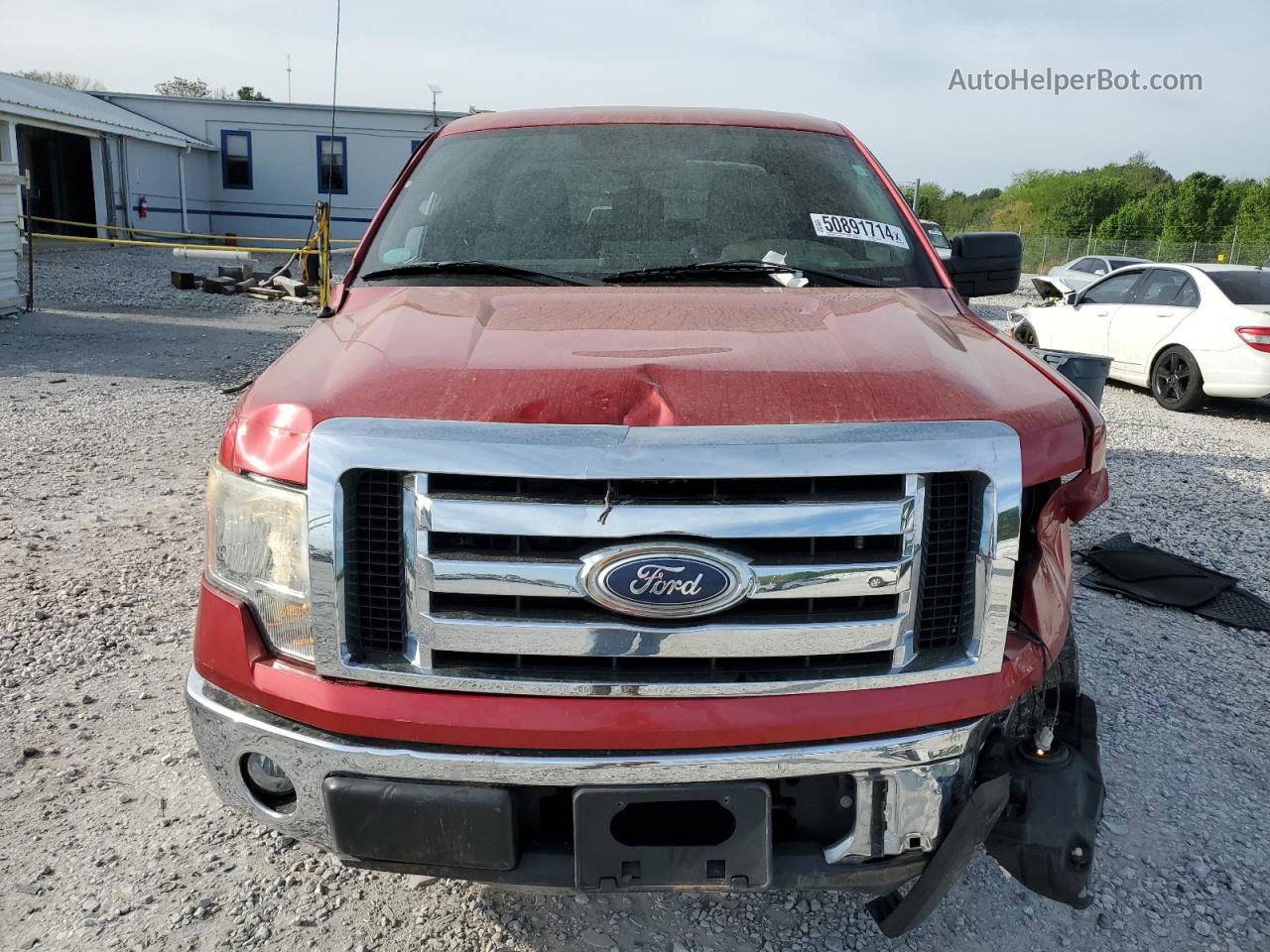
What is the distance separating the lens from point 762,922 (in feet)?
8.02

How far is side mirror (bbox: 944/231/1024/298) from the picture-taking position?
3371mm

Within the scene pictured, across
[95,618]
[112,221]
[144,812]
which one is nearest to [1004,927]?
[144,812]

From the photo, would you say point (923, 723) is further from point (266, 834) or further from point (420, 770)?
point (266, 834)

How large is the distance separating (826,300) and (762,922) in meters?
1.58

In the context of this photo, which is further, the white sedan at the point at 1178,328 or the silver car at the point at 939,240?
the white sedan at the point at 1178,328

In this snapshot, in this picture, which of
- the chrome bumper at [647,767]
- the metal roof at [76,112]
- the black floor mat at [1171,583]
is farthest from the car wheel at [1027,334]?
the metal roof at [76,112]

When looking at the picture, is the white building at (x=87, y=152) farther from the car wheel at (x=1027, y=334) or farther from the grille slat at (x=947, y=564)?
the grille slat at (x=947, y=564)

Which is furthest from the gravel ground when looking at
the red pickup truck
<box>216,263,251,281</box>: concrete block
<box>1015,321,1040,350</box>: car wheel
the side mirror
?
<box>216,263,251,281</box>: concrete block

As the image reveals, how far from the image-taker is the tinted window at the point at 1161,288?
10086 millimetres

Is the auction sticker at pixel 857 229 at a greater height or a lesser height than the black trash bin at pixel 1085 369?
greater

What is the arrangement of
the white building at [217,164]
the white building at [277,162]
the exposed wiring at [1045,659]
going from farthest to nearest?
1. the white building at [277,162]
2. the white building at [217,164]
3. the exposed wiring at [1045,659]

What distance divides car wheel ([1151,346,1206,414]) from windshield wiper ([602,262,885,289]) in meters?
8.27

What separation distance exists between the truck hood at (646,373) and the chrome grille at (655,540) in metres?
0.07

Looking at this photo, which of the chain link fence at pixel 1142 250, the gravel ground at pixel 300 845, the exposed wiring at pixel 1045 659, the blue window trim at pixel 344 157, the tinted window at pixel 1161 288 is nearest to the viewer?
the exposed wiring at pixel 1045 659
